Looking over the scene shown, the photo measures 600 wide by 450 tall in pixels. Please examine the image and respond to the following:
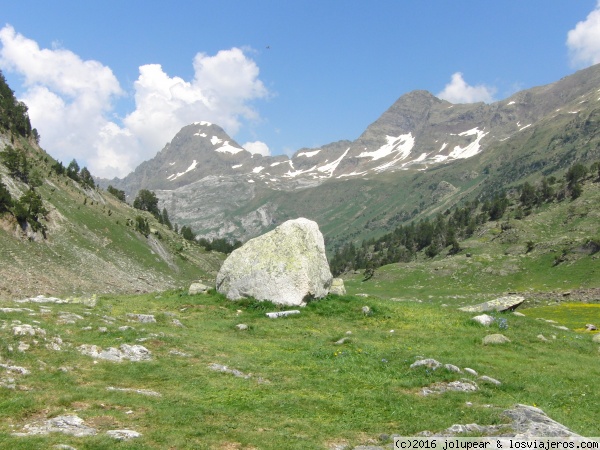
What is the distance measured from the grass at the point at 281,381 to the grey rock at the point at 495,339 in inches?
17.8

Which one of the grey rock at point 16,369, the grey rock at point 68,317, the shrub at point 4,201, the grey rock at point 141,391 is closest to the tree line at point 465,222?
the shrub at point 4,201

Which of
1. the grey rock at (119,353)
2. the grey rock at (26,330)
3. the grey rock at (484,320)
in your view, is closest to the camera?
the grey rock at (26,330)

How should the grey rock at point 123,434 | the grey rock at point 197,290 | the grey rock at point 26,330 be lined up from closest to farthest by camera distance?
the grey rock at point 123,434 < the grey rock at point 26,330 < the grey rock at point 197,290

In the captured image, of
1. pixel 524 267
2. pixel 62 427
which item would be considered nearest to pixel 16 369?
pixel 62 427

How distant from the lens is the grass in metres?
12.3

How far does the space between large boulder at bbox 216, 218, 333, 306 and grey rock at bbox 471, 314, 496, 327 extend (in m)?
11.1

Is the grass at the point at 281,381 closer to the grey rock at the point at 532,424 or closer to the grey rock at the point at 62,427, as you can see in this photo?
the grey rock at the point at 62,427

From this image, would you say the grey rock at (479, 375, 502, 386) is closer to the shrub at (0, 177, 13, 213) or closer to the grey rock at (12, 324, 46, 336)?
the grey rock at (12, 324, 46, 336)

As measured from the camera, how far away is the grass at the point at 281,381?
12297mm

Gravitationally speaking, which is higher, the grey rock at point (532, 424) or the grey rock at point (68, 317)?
the grey rock at point (68, 317)

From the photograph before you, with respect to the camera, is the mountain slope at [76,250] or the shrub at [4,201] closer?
the mountain slope at [76,250]

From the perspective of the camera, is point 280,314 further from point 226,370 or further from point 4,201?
point 4,201

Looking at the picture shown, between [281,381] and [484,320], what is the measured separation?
16762 mm

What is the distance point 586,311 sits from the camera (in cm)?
5109
